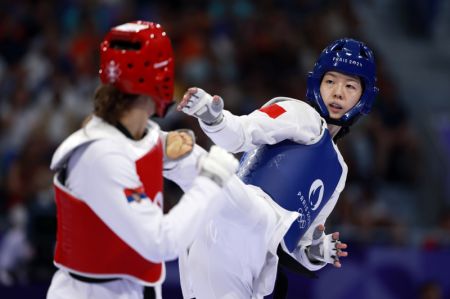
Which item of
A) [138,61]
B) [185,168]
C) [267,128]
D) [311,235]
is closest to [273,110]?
[267,128]

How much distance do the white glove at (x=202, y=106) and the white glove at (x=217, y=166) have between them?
3.04 ft

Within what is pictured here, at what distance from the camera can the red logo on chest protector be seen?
598 cm

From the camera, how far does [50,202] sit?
10.3 meters

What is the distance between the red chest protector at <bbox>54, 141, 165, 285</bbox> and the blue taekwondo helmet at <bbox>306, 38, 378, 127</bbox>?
2196mm

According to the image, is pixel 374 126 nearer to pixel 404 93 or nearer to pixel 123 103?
pixel 404 93

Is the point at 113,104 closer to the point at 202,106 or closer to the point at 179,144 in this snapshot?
the point at 179,144

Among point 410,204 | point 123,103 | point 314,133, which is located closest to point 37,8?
point 410,204

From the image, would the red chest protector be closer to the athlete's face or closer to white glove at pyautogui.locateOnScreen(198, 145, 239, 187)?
white glove at pyautogui.locateOnScreen(198, 145, 239, 187)

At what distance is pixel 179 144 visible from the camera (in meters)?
5.03

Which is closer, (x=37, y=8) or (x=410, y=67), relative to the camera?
(x=37, y=8)

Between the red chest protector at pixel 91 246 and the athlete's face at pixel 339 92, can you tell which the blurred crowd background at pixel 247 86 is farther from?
the red chest protector at pixel 91 246

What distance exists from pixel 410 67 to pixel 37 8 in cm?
633

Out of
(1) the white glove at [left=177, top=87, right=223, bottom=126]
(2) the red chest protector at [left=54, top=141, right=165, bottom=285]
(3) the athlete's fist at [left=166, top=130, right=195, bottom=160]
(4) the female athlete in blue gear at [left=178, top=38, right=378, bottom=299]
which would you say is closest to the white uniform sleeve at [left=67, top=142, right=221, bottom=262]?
(2) the red chest protector at [left=54, top=141, right=165, bottom=285]

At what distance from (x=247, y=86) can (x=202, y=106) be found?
7.47m
